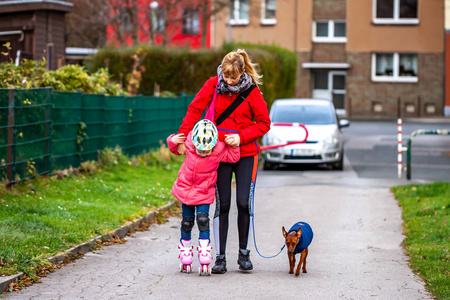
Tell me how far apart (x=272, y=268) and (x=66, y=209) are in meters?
3.40

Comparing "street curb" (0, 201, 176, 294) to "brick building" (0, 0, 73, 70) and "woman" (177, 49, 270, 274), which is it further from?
"brick building" (0, 0, 73, 70)

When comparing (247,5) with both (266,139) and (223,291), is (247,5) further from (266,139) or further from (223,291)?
(223,291)

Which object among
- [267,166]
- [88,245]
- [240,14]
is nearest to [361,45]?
[240,14]

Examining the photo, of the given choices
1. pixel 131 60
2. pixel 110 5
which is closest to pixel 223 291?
pixel 131 60

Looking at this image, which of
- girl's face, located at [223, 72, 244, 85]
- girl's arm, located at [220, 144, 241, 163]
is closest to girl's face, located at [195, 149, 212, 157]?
girl's arm, located at [220, 144, 241, 163]

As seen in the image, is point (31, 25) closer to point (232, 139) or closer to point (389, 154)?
point (389, 154)

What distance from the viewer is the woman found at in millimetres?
7129

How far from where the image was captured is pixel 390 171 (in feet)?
61.5

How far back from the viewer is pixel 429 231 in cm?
980

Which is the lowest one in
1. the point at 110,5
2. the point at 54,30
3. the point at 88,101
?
the point at 88,101

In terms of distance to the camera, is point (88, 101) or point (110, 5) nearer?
point (88, 101)

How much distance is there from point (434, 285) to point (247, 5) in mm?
44151

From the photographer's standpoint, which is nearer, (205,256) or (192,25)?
(205,256)

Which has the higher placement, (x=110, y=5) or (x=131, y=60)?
(x=110, y=5)
